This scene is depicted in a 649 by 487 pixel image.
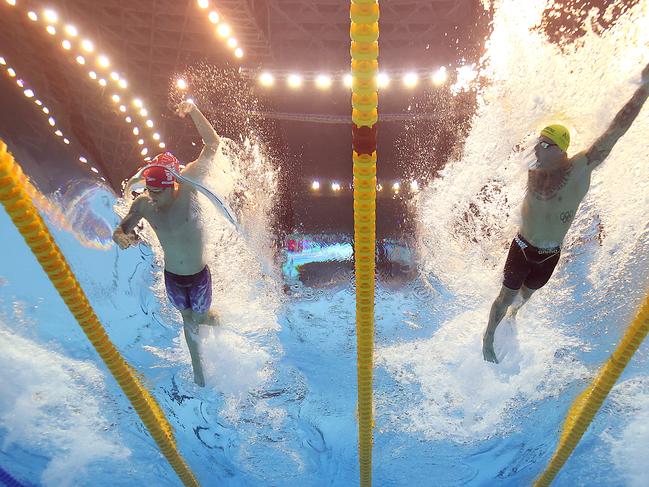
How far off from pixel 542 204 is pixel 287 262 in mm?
3950

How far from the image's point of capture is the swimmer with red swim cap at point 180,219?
2656mm

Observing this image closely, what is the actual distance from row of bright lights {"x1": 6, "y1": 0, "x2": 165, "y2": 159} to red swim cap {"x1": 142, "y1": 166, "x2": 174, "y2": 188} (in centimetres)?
208

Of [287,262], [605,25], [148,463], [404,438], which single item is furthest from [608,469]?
[148,463]

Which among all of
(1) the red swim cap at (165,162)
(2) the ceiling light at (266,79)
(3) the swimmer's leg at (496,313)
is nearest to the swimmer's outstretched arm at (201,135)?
(1) the red swim cap at (165,162)

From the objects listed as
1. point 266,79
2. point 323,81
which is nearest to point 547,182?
point 323,81

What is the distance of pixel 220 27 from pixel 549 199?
124 inches

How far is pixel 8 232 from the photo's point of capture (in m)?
3.93

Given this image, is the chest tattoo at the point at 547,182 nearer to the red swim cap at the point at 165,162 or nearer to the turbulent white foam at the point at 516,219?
the turbulent white foam at the point at 516,219

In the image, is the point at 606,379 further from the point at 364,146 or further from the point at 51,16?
the point at 51,16

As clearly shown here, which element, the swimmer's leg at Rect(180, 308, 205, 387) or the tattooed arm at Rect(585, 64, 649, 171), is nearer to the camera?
the tattooed arm at Rect(585, 64, 649, 171)

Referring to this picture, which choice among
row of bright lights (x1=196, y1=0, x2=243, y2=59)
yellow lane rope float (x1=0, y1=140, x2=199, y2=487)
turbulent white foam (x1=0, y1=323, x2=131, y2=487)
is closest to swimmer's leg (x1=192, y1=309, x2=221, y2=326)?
yellow lane rope float (x1=0, y1=140, x2=199, y2=487)

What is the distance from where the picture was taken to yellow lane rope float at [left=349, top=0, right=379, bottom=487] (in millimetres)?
1292

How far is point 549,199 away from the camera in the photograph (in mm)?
2562

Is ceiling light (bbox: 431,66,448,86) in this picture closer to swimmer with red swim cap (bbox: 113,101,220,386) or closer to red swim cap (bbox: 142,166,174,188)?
swimmer with red swim cap (bbox: 113,101,220,386)
